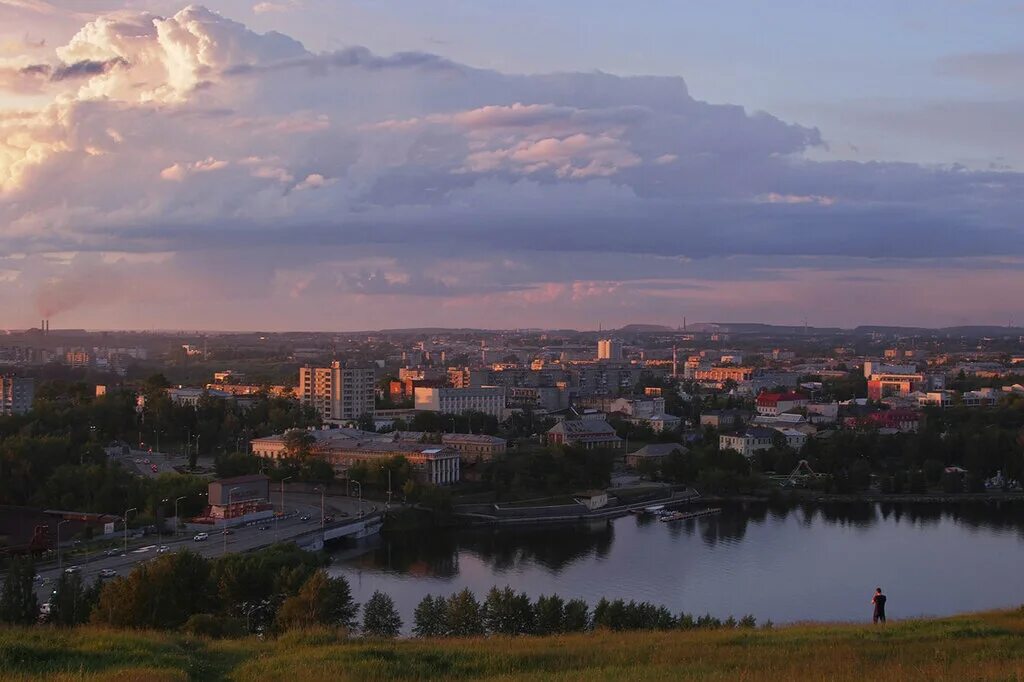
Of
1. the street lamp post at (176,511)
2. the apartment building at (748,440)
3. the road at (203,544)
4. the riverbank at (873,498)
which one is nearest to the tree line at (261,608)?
the road at (203,544)

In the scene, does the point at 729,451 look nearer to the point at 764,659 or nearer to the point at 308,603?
the point at 308,603

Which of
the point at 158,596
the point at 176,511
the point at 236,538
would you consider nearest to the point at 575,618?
the point at 158,596

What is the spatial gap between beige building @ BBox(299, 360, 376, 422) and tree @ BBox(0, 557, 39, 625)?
1558 centimetres

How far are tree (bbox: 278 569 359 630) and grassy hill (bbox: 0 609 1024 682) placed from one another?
6.99 ft

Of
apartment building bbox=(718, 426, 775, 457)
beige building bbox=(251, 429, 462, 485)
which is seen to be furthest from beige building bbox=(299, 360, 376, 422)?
apartment building bbox=(718, 426, 775, 457)

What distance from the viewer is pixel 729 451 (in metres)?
15.9

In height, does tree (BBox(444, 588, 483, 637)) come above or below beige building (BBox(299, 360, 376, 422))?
below

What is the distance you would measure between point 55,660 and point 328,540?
26.6ft

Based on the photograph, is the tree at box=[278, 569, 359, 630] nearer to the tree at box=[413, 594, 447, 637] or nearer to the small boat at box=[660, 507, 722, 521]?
the tree at box=[413, 594, 447, 637]

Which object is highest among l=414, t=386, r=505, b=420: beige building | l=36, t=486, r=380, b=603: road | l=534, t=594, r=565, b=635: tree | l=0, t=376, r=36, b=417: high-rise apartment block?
l=0, t=376, r=36, b=417: high-rise apartment block

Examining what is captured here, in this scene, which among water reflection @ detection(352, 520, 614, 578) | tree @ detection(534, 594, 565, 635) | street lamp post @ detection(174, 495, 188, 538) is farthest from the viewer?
street lamp post @ detection(174, 495, 188, 538)

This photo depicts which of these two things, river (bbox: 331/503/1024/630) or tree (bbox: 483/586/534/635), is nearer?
tree (bbox: 483/586/534/635)

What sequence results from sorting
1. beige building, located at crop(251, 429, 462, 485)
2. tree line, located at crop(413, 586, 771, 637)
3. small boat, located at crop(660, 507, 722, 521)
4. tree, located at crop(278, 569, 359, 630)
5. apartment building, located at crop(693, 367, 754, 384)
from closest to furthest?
tree, located at crop(278, 569, 359, 630)
tree line, located at crop(413, 586, 771, 637)
small boat, located at crop(660, 507, 722, 521)
beige building, located at crop(251, 429, 462, 485)
apartment building, located at crop(693, 367, 754, 384)

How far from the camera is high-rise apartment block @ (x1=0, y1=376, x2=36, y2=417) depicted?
66.4 ft
